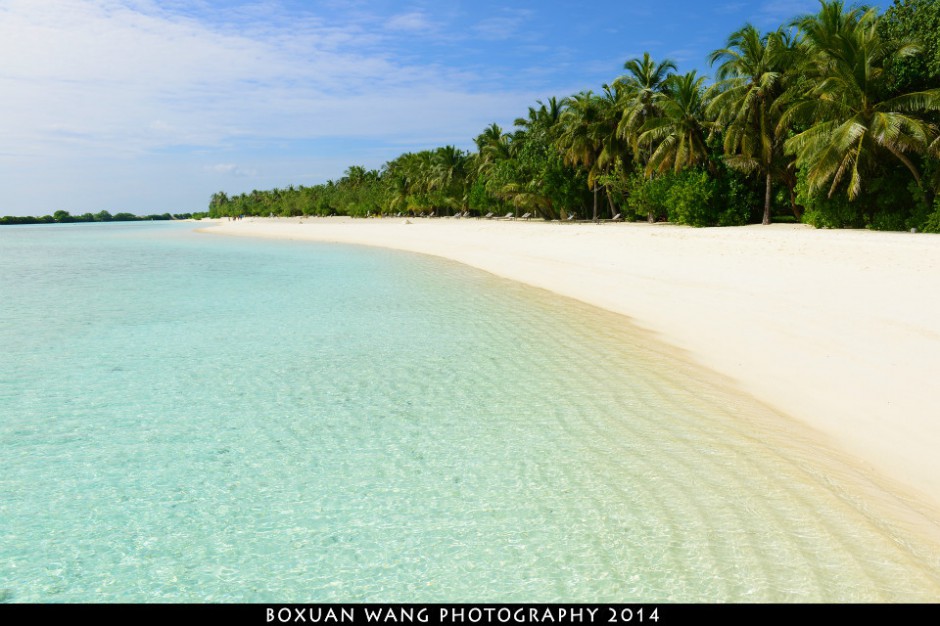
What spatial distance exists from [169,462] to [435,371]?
3.61 m

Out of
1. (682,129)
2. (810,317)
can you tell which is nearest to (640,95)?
(682,129)

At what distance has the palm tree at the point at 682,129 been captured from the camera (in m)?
34.9

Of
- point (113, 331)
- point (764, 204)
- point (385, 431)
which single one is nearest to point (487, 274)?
point (113, 331)

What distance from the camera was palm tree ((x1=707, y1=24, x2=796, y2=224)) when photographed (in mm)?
30094

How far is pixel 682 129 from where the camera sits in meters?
35.4

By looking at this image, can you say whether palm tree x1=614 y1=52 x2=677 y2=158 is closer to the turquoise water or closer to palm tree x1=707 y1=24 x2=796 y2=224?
palm tree x1=707 y1=24 x2=796 y2=224

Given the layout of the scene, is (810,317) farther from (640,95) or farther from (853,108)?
(640,95)

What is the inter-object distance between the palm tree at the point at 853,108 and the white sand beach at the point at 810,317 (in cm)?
448

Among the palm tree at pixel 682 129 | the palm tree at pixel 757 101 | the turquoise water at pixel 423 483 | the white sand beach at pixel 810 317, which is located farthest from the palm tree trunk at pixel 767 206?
the turquoise water at pixel 423 483

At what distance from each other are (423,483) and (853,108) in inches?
1050

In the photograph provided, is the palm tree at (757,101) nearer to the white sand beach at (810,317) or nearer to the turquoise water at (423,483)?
the white sand beach at (810,317)

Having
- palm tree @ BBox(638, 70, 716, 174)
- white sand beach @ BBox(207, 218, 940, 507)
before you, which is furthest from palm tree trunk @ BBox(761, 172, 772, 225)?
white sand beach @ BBox(207, 218, 940, 507)

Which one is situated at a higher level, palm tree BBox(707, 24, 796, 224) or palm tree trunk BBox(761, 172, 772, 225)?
palm tree BBox(707, 24, 796, 224)

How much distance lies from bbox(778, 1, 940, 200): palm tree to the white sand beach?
4.48m
